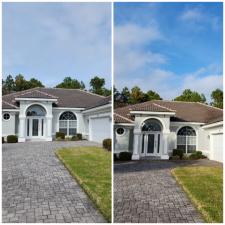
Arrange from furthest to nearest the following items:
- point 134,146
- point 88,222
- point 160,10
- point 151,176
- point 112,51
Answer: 1. point 134,146
2. point 151,176
3. point 160,10
4. point 112,51
5. point 88,222

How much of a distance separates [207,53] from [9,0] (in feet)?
11.6

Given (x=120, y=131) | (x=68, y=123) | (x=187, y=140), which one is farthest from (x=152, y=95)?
(x=68, y=123)

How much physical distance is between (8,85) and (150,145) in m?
3.55

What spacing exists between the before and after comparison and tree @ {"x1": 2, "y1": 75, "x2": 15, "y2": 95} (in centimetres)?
2

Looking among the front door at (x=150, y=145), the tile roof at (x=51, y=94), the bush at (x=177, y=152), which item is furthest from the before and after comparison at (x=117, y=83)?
the bush at (x=177, y=152)

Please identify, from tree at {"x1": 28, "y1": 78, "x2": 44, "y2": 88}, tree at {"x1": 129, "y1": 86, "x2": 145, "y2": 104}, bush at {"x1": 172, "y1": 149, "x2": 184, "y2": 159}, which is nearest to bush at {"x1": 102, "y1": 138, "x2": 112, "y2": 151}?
tree at {"x1": 129, "y1": 86, "x2": 145, "y2": 104}

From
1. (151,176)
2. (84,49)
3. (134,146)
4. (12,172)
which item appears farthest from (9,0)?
(151,176)

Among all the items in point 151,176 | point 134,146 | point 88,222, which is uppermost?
point 134,146

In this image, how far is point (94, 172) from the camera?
5531mm

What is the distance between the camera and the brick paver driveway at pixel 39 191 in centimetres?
415

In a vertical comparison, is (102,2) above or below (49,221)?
above

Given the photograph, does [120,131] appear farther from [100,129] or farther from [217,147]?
[217,147]

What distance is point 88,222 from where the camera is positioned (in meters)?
4.07

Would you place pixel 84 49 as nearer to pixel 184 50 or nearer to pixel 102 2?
pixel 102 2
